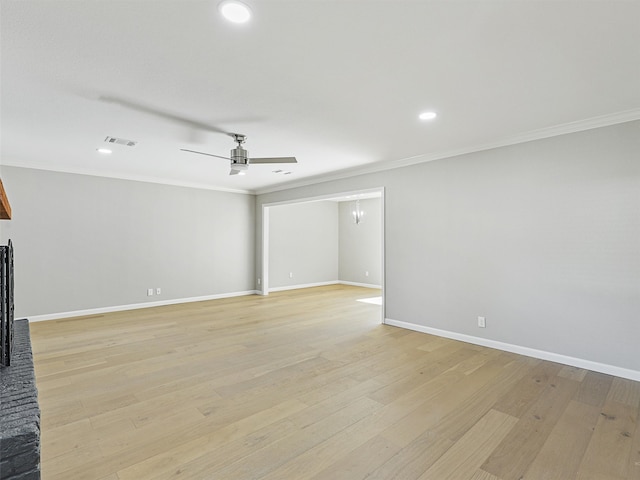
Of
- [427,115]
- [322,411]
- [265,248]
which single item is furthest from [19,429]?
[265,248]

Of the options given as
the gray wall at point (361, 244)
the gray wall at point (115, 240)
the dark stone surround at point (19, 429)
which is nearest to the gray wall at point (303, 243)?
the gray wall at point (361, 244)

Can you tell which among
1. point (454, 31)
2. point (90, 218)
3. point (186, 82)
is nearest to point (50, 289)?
point (90, 218)

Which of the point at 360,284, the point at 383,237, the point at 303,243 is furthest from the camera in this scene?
the point at 360,284

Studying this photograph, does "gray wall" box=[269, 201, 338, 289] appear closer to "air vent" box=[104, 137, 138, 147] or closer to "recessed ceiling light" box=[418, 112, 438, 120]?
"air vent" box=[104, 137, 138, 147]

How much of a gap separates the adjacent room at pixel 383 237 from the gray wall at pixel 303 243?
2.48 m

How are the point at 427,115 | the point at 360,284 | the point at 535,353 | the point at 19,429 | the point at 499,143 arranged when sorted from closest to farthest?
the point at 19,429
the point at 427,115
the point at 535,353
the point at 499,143
the point at 360,284

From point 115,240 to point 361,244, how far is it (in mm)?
6114

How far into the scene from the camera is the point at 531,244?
368 centimetres

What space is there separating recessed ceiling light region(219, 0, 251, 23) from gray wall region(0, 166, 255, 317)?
5201 millimetres

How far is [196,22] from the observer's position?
181cm

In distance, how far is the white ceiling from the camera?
1761mm

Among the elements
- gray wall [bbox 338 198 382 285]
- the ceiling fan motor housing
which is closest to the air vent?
the ceiling fan motor housing

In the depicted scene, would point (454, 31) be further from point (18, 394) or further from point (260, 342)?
point (260, 342)

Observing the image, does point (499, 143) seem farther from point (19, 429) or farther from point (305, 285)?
point (305, 285)
